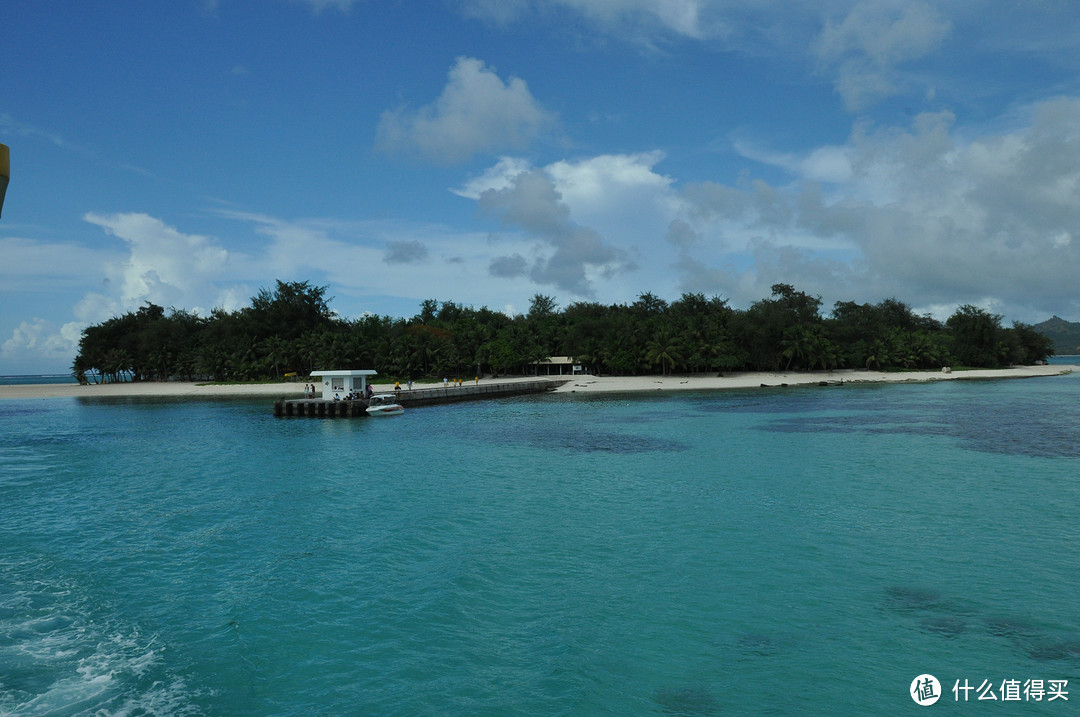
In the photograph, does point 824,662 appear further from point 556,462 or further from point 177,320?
point 177,320

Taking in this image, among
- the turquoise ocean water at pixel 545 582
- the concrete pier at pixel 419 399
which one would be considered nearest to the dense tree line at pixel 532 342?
the concrete pier at pixel 419 399

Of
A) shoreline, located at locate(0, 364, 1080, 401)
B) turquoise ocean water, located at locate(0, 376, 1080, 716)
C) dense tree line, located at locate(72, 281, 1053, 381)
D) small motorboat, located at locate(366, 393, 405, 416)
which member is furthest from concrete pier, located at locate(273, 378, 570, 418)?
turquoise ocean water, located at locate(0, 376, 1080, 716)

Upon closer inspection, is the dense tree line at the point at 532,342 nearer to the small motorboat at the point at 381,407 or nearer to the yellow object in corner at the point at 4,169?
the small motorboat at the point at 381,407

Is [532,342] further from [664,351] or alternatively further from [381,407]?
[381,407]

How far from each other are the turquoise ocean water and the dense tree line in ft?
165

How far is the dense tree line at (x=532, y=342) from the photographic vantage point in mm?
74625

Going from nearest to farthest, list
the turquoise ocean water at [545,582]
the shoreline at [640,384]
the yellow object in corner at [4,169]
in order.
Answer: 1. the yellow object in corner at [4,169]
2. the turquoise ocean water at [545,582]
3. the shoreline at [640,384]

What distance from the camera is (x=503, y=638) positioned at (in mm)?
9000

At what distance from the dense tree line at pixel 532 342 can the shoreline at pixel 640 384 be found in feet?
6.41

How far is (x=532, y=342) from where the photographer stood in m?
80.6

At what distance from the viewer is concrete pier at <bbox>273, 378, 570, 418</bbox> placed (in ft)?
148

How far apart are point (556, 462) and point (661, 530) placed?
963 cm

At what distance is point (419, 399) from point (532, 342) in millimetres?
29067

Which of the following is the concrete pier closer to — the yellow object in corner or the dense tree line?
the dense tree line
